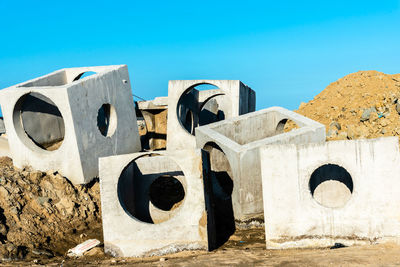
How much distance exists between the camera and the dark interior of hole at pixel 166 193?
13.8 m

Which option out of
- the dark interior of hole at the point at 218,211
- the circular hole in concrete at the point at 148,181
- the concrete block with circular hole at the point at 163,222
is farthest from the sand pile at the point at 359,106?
the concrete block with circular hole at the point at 163,222

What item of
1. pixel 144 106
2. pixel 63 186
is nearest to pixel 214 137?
pixel 63 186

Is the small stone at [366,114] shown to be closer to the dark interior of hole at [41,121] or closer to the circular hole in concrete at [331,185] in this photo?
the circular hole in concrete at [331,185]

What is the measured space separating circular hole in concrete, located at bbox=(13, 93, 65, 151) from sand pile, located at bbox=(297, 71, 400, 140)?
10205 mm

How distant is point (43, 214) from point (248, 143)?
18.5 ft

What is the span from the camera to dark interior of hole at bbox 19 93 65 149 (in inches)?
554

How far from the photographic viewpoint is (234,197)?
37.5ft

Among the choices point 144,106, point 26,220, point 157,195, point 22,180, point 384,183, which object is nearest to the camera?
point 384,183

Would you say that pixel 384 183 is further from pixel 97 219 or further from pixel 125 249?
pixel 97 219

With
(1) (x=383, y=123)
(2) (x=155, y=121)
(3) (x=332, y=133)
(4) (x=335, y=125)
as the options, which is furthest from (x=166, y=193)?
(1) (x=383, y=123)

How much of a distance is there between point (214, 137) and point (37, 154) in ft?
16.5

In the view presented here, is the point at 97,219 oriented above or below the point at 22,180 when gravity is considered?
below

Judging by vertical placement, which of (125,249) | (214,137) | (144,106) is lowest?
(125,249)

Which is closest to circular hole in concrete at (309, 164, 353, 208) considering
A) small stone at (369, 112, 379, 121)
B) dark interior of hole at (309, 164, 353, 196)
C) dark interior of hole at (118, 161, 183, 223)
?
dark interior of hole at (309, 164, 353, 196)
